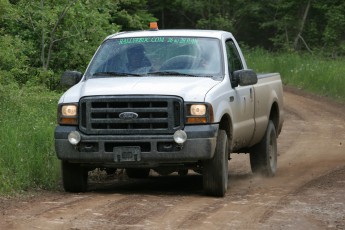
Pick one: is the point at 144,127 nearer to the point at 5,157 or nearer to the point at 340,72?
the point at 5,157

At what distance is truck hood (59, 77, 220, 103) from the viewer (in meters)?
10.9

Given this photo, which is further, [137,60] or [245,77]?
[137,60]

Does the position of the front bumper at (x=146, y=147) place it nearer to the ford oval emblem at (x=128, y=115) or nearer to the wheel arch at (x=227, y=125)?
the ford oval emblem at (x=128, y=115)

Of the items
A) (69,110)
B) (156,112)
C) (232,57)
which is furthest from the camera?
(232,57)

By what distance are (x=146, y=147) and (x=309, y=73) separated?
22.3 m

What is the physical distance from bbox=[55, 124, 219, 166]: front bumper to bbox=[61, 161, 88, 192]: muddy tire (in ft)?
1.16

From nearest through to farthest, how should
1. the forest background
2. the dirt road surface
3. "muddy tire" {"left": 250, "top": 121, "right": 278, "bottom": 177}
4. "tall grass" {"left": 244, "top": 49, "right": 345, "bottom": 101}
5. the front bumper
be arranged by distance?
the dirt road surface → the front bumper → the forest background → "muddy tire" {"left": 250, "top": 121, "right": 278, "bottom": 177} → "tall grass" {"left": 244, "top": 49, "right": 345, "bottom": 101}

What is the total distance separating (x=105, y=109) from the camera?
36.0 ft

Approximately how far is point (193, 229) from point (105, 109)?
2.69 metres

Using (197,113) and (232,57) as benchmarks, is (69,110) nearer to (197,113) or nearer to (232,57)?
(197,113)

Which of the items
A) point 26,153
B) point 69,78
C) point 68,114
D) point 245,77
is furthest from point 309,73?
point 68,114

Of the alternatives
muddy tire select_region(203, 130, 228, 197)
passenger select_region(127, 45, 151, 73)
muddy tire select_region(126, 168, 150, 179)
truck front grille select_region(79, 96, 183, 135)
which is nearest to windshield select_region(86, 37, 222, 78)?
passenger select_region(127, 45, 151, 73)

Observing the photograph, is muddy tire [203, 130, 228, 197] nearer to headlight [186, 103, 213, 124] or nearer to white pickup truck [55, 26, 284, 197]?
white pickup truck [55, 26, 284, 197]

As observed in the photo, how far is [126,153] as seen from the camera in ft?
35.6
